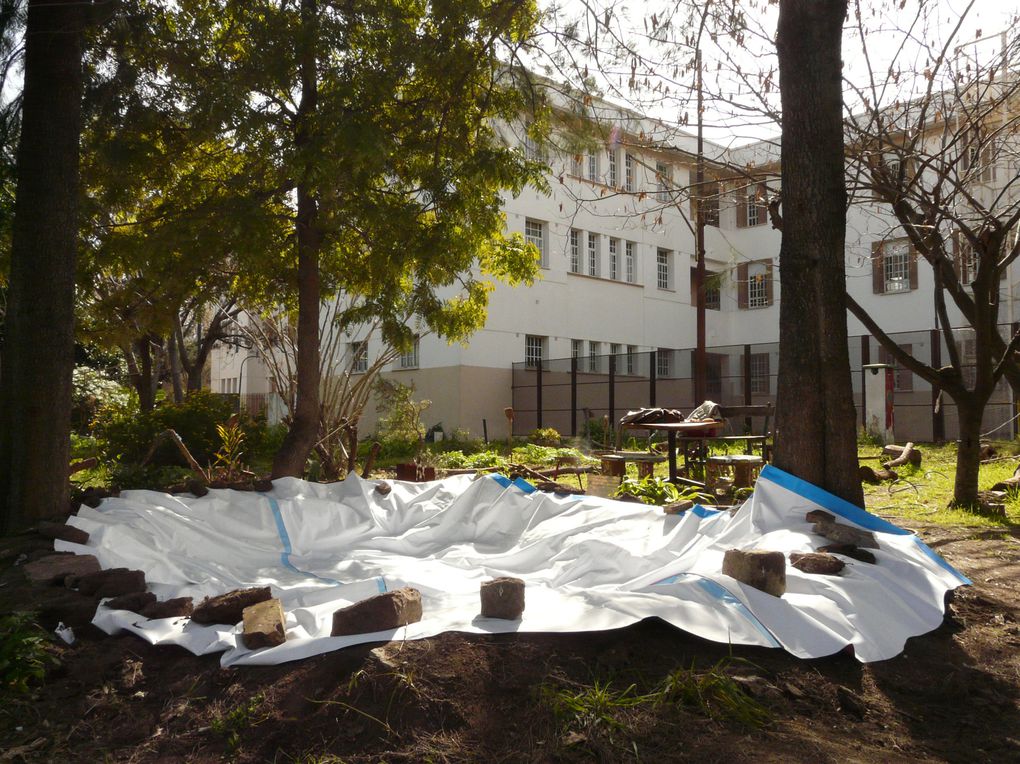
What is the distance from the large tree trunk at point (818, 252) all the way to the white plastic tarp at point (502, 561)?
0.98ft

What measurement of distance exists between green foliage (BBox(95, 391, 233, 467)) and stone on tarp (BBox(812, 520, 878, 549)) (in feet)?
31.3

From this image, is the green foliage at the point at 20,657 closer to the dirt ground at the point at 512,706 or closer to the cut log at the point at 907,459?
the dirt ground at the point at 512,706

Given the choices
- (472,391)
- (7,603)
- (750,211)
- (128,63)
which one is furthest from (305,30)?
(750,211)

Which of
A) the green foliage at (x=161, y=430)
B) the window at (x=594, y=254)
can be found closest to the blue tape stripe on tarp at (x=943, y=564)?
Answer: the green foliage at (x=161, y=430)

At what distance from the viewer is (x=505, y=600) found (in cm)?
350

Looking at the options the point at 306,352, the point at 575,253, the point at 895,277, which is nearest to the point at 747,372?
the point at 575,253

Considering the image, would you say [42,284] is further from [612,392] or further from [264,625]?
[612,392]

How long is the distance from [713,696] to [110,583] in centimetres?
301

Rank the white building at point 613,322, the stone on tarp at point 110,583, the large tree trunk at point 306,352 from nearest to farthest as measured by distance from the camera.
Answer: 1. the stone on tarp at point 110,583
2. the large tree trunk at point 306,352
3. the white building at point 613,322

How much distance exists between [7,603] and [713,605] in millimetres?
3444

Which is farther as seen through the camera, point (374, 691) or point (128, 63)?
point (128, 63)

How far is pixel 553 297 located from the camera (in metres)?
22.4

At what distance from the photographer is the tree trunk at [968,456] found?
7648mm

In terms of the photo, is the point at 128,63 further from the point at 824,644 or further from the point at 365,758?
the point at 824,644
